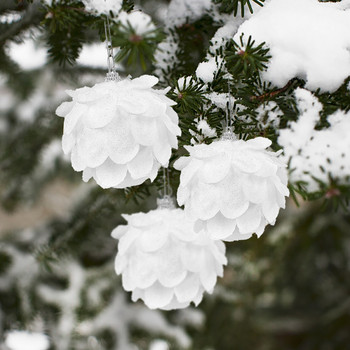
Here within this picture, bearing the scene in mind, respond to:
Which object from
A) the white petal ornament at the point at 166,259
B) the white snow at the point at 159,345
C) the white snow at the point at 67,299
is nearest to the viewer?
Result: the white petal ornament at the point at 166,259

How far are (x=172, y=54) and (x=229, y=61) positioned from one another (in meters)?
0.23

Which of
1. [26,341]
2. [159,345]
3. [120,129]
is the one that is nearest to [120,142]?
[120,129]

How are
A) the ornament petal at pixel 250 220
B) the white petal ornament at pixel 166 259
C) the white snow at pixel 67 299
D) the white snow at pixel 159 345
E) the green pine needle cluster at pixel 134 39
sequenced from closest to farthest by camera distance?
the green pine needle cluster at pixel 134 39 < the ornament petal at pixel 250 220 < the white petal ornament at pixel 166 259 < the white snow at pixel 67 299 < the white snow at pixel 159 345

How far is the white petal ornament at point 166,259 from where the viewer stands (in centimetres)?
59

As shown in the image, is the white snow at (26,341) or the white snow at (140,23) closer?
the white snow at (140,23)

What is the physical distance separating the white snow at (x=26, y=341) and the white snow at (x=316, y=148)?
3.41 ft

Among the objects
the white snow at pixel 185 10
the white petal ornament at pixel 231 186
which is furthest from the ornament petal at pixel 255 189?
→ the white snow at pixel 185 10

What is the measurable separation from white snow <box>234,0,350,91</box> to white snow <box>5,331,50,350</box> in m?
1.13

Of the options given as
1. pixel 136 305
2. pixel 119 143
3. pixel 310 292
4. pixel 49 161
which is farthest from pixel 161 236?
pixel 310 292

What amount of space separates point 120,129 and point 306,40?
26 cm

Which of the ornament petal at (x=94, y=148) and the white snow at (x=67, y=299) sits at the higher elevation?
the ornament petal at (x=94, y=148)

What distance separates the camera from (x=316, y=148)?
59cm

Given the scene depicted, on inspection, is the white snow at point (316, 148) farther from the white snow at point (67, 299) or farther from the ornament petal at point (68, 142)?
the white snow at point (67, 299)

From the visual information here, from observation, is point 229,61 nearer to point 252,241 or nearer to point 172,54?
point 172,54
